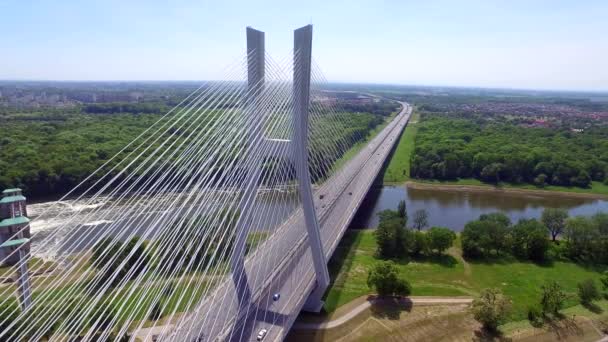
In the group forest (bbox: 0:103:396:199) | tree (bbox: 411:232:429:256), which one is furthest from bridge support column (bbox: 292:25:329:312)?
tree (bbox: 411:232:429:256)

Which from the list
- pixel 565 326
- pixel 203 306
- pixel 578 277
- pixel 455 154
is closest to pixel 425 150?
pixel 455 154

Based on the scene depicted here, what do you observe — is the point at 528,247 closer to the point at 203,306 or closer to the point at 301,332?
the point at 301,332

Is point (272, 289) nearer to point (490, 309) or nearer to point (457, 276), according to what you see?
point (490, 309)

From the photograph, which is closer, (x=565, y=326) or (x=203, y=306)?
(x=203, y=306)

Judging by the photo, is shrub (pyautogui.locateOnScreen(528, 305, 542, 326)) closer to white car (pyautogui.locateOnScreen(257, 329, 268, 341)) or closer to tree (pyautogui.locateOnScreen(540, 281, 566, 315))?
tree (pyautogui.locateOnScreen(540, 281, 566, 315))

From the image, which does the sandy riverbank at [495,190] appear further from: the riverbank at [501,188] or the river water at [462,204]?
Answer: the river water at [462,204]

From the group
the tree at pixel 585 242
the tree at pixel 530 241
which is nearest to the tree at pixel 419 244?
the tree at pixel 530 241
